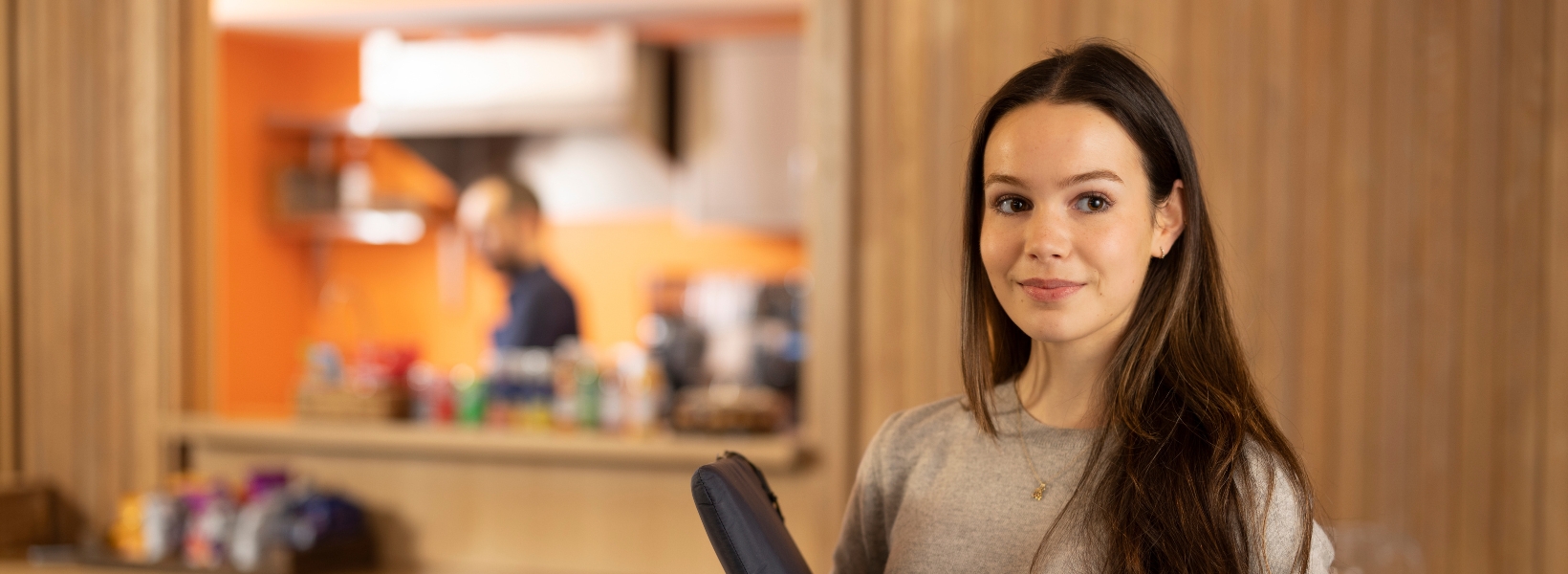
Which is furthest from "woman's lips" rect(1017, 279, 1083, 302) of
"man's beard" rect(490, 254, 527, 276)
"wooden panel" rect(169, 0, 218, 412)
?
"man's beard" rect(490, 254, 527, 276)

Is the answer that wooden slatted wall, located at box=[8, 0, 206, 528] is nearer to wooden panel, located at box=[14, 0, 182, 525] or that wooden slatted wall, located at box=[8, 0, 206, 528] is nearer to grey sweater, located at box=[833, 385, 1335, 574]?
wooden panel, located at box=[14, 0, 182, 525]

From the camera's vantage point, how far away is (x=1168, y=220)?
40.4 inches

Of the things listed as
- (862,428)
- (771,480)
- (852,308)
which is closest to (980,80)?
(852,308)

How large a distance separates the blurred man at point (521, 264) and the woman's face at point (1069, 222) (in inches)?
103

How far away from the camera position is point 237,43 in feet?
15.6

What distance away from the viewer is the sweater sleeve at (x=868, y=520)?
3.91 ft

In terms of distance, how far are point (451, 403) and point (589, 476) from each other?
453 millimetres

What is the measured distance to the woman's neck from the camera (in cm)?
105

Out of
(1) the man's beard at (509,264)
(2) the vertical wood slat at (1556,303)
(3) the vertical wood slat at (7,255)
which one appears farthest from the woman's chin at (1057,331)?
(3) the vertical wood slat at (7,255)

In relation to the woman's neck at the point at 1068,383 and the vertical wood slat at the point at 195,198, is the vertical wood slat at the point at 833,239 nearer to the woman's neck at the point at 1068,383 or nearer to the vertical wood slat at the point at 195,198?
the woman's neck at the point at 1068,383

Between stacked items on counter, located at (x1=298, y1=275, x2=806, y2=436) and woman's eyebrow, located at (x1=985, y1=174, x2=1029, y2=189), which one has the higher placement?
woman's eyebrow, located at (x1=985, y1=174, x2=1029, y2=189)

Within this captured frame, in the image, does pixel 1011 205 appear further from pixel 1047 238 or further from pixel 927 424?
pixel 927 424

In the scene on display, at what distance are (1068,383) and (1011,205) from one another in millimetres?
178

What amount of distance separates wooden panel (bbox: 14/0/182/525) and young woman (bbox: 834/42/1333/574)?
2520 mm
